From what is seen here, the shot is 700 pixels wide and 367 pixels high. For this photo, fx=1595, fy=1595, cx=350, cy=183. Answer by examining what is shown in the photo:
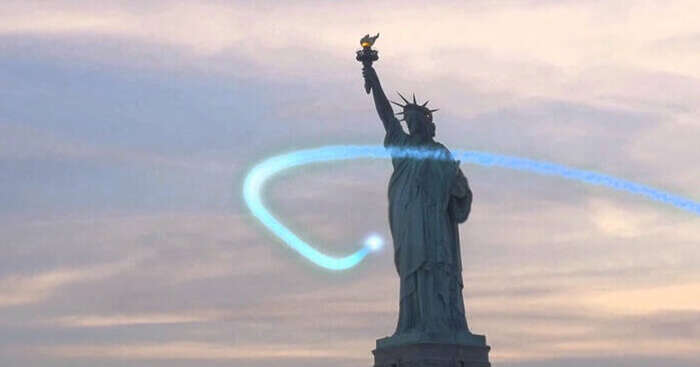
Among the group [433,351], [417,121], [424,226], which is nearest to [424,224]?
[424,226]

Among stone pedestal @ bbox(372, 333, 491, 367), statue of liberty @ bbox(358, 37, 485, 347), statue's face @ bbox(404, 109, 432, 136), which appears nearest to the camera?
stone pedestal @ bbox(372, 333, 491, 367)

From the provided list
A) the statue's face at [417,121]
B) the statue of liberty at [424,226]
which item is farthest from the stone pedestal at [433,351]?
the statue's face at [417,121]

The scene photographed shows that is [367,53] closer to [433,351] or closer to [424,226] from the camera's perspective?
[424,226]

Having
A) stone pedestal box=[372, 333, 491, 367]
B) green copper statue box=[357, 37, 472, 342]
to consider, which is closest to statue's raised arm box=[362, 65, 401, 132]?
green copper statue box=[357, 37, 472, 342]

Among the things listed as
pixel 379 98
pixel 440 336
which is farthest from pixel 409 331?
pixel 379 98

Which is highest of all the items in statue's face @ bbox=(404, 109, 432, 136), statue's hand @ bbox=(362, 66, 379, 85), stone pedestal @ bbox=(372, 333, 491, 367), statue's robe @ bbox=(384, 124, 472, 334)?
statue's hand @ bbox=(362, 66, 379, 85)

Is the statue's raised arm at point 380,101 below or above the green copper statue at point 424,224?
above

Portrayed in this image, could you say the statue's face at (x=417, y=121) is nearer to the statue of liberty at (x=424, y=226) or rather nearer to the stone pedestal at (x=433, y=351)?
the statue of liberty at (x=424, y=226)

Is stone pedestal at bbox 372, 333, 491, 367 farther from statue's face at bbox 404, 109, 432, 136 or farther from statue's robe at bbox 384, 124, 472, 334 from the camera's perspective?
statue's face at bbox 404, 109, 432, 136

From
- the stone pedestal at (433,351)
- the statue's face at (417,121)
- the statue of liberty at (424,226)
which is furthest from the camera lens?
the statue's face at (417,121)
